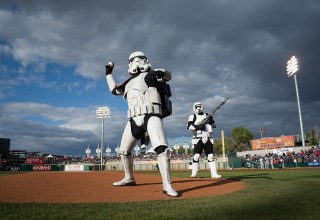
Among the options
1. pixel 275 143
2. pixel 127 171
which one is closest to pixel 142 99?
pixel 127 171

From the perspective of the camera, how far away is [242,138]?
274 feet

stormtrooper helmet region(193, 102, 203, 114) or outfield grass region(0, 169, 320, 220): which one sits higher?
stormtrooper helmet region(193, 102, 203, 114)

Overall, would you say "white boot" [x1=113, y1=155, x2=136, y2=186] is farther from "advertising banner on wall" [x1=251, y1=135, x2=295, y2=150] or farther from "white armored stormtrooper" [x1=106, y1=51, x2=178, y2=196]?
Result: "advertising banner on wall" [x1=251, y1=135, x2=295, y2=150]

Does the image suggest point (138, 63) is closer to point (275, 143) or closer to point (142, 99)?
point (142, 99)

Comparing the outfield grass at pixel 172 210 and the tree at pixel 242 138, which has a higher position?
the tree at pixel 242 138

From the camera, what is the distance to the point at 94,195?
5.28 metres

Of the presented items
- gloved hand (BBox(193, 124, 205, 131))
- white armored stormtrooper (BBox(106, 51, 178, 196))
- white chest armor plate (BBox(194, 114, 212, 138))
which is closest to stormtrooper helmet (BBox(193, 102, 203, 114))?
white chest armor plate (BBox(194, 114, 212, 138))

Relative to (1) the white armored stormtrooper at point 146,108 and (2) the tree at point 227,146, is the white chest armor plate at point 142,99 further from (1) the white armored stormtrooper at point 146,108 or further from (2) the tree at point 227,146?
(2) the tree at point 227,146

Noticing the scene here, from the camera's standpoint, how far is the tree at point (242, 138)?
273 feet

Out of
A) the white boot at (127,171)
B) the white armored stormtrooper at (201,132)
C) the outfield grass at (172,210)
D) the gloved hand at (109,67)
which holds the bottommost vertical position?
the outfield grass at (172,210)

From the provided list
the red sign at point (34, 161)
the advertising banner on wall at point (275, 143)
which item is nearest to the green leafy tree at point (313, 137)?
the advertising banner on wall at point (275, 143)

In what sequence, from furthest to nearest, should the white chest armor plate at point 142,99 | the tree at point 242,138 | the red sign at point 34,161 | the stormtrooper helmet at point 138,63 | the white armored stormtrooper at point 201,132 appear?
the tree at point 242,138 < the red sign at point 34,161 < the white armored stormtrooper at point 201,132 < the stormtrooper helmet at point 138,63 < the white chest armor plate at point 142,99

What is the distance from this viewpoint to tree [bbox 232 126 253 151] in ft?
273

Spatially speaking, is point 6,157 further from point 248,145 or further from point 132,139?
point 248,145
